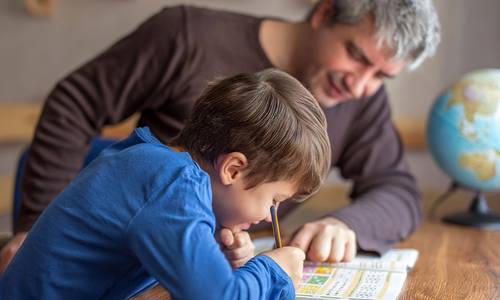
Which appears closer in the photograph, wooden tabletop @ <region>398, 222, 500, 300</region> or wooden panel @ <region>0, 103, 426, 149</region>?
wooden tabletop @ <region>398, 222, 500, 300</region>

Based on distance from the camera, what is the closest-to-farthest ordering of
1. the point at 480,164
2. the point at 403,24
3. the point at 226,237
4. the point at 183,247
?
the point at 183,247
the point at 226,237
the point at 403,24
the point at 480,164

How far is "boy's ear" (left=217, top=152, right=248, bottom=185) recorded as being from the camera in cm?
94

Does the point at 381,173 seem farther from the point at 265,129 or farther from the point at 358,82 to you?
the point at 265,129

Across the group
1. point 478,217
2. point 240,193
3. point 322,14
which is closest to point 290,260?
point 240,193

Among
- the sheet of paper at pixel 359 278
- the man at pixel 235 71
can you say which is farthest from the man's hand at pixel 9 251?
the sheet of paper at pixel 359 278

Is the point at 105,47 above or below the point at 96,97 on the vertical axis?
below

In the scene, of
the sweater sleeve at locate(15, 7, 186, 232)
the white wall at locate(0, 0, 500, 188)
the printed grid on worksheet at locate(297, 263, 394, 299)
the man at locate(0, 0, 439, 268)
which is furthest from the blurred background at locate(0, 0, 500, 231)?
the printed grid on worksheet at locate(297, 263, 394, 299)

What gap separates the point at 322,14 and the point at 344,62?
0.52 feet

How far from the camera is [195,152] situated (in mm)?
1000

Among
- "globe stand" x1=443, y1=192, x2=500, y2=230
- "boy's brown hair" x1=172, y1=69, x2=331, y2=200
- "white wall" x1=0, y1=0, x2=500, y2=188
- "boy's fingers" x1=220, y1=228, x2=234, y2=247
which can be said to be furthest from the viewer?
"white wall" x1=0, y1=0, x2=500, y2=188

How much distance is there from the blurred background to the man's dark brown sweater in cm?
81

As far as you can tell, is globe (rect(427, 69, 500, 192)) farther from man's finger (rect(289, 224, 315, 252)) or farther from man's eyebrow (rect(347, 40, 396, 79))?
man's finger (rect(289, 224, 315, 252))

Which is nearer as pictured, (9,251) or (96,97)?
(9,251)

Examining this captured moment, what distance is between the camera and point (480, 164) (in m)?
1.78
